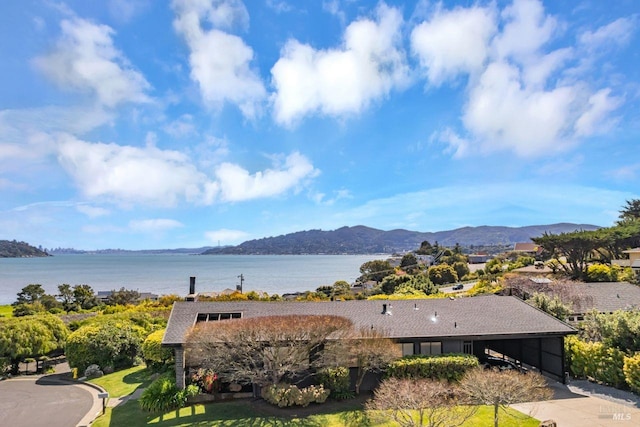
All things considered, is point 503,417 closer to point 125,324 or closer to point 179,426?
point 179,426

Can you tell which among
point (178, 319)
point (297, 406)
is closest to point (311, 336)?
point (297, 406)

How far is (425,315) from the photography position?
20.8m

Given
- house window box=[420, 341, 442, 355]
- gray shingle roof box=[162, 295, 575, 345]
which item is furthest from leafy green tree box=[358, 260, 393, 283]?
house window box=[420, 341, 442, 355]

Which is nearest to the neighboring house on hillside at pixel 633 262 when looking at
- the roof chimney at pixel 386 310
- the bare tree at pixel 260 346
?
the roof chimney at pixel 386 310

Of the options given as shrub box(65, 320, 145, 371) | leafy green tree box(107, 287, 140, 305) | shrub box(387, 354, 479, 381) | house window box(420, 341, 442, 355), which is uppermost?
house window box(420, 341, 442, 355)

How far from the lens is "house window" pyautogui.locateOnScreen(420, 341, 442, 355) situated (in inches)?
728

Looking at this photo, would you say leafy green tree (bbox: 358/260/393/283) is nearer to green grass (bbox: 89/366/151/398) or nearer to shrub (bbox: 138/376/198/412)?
green grass (bbox: 89/366/151/398)

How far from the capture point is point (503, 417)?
14.5m

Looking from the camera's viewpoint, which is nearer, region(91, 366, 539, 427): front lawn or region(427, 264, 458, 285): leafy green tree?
region(91, 366, 539, 427): front lawn

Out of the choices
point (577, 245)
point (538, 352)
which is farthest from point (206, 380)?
point (577, 245)

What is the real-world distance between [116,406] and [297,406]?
8.94 metres

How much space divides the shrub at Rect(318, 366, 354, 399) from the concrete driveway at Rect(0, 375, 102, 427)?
33.0ft

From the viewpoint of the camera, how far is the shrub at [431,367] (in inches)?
676

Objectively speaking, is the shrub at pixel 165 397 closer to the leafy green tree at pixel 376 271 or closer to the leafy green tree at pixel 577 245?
the leafy green tree at pixel 577 245
